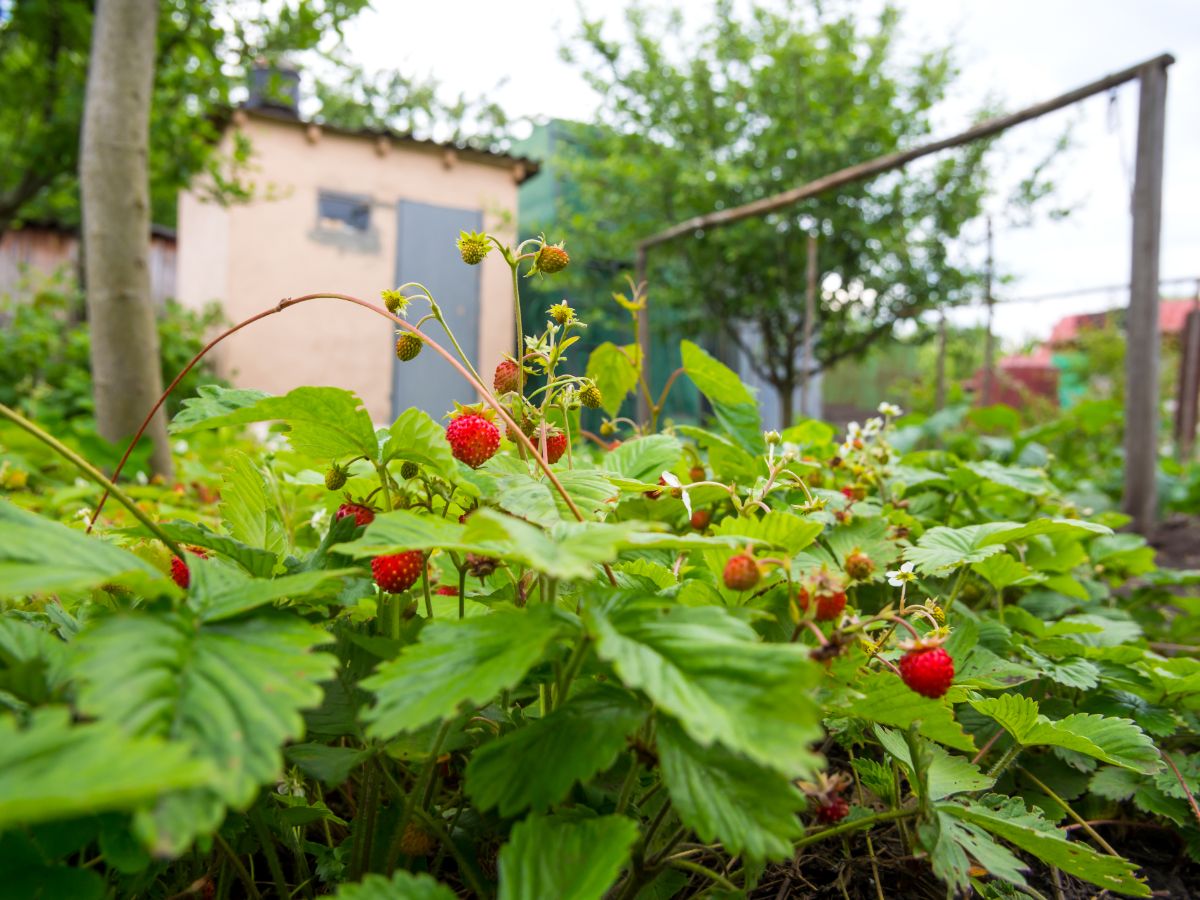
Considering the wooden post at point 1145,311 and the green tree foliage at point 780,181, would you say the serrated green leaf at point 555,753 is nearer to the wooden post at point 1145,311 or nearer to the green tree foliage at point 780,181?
the wooden post at point 1145,311

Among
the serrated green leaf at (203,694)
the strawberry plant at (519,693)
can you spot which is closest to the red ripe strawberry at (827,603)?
the strawberry plant at (519,693)

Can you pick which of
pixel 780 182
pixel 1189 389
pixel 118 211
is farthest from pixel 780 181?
pixel 118 211

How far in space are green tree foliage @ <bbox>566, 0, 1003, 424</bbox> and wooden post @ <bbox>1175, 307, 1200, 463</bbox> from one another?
3.26 m

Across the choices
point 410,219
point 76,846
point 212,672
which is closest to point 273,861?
point 76,846

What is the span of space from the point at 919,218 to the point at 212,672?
10075mm

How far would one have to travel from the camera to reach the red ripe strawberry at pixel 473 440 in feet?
2.34

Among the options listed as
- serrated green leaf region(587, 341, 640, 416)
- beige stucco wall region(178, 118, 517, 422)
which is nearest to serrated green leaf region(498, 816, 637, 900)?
serrated green leaf region(587, 341, 640, 416)

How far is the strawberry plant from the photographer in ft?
1.46

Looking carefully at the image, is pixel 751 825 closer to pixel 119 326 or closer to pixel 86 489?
pixel 86 489

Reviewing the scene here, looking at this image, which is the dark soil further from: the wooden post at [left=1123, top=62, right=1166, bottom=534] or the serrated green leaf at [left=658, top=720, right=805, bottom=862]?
the serrated green leaf at [left=658, top=720, right=805, bottom=862]

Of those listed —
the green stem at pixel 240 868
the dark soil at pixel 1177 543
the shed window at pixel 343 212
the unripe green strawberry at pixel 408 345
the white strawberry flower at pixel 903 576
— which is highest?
the shed window at pixel 343 212

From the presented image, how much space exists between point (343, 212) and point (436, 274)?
1.07 meters

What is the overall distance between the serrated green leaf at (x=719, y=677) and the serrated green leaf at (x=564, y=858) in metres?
0.10

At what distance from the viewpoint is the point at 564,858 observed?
0.53 meters
